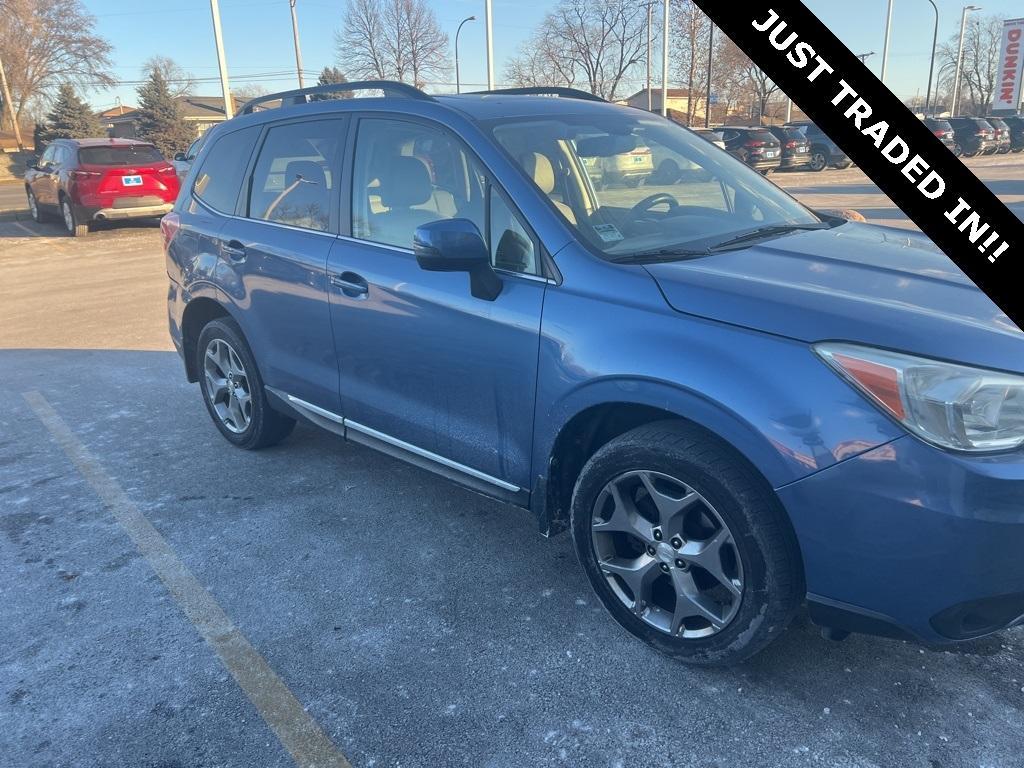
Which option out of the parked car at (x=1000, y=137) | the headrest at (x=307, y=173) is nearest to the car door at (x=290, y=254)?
the headrest at (x=307, y=173)

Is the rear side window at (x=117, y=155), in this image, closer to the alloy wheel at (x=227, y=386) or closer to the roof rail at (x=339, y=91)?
the roof rail at (x=339, y=91)

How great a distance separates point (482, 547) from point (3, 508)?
2.48 metres

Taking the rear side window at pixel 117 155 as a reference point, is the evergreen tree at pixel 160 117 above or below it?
above

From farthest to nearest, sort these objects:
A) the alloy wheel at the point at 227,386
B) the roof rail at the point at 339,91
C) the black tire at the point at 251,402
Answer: the alloy wheel at the point at 227,386 → the black tire at the point at 251,402 → the roof rail at the point at 339,91

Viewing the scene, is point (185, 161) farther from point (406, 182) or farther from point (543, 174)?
point (543, 174)

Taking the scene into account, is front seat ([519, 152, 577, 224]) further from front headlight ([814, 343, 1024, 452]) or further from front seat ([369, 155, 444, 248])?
front headlight ([814, 343, 1024, 452])

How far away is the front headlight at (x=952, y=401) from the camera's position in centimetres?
207

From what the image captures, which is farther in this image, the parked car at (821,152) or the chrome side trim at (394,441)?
the parked car at (821,152)

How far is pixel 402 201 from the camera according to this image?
3.43m

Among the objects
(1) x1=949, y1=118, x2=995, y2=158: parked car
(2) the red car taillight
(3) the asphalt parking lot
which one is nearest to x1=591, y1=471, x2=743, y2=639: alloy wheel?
(3) the asphalt parking lot

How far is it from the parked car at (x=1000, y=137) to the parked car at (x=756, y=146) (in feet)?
48.4

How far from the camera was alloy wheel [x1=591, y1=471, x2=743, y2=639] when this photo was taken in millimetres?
2506

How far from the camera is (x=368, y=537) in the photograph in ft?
12.1

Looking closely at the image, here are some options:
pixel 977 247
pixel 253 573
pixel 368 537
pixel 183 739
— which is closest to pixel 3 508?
pixel 253 573
